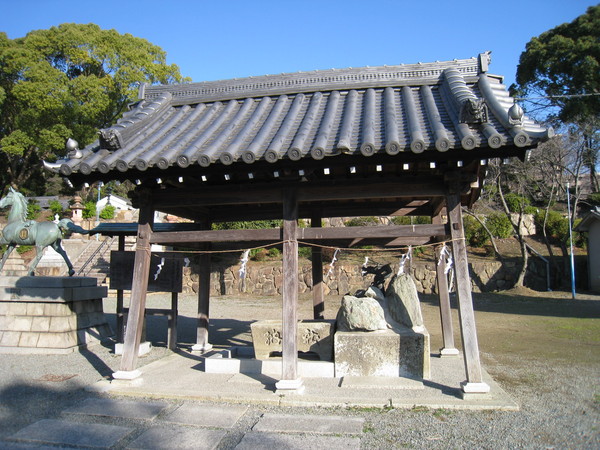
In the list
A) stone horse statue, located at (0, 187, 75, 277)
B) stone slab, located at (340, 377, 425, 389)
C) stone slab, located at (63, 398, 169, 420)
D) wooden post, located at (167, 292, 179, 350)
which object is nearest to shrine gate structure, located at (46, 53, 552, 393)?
stone slab, located at (63, 398, 169, 420)

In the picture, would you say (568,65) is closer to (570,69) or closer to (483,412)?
(570,69)

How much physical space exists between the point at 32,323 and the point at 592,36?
29519mm

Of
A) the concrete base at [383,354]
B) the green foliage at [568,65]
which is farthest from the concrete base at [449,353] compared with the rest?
the green foliage at [568,65]

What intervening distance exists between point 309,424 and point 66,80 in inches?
1055

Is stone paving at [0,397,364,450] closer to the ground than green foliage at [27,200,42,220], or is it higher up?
closer to the ground

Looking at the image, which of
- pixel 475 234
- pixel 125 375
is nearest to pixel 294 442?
pixel 125 375

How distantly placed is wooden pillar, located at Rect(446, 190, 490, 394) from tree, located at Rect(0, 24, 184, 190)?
25.1 m

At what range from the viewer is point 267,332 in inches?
275

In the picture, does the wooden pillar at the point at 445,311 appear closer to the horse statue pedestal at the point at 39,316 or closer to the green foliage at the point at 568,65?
the horse statue pedestal at the point at 39,316

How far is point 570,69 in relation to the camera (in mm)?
23766

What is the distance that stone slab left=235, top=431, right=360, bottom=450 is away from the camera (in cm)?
381

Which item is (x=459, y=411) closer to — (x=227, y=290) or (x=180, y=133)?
(x=180, y=133)

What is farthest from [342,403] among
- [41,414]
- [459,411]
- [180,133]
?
[180,133]

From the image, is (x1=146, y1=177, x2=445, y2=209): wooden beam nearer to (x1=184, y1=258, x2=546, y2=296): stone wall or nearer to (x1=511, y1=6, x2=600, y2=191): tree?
(x1=184, y1=258, x2=546, y2=296): stone wall
